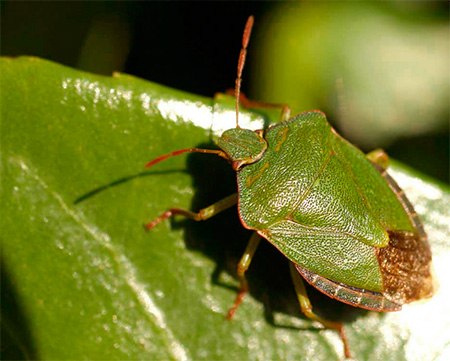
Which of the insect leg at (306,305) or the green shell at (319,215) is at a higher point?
the green shell at (319,215)

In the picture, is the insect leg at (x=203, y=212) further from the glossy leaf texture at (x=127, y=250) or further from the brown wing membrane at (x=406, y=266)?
the brown wing membrane at (x=406, y=266)

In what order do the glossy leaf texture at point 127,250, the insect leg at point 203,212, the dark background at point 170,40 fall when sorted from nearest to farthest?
the glossy leaf texture at point 127,250
the insect leg at point 203,212
the dark background at point 170,40

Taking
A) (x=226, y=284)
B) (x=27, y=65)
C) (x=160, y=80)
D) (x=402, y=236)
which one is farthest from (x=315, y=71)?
(x=27, y=65)

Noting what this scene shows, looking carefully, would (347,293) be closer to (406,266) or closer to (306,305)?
(306,305)

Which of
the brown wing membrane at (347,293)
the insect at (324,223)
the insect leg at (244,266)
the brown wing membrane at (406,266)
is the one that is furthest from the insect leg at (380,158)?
the insect leg at (244,266)

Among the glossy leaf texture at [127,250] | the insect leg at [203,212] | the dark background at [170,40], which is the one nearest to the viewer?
the glossy leaf texture at [127,250]

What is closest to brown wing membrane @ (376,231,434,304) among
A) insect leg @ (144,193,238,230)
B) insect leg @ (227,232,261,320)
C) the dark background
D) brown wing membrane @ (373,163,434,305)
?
brown wing membrane @ (373,163,434,305)

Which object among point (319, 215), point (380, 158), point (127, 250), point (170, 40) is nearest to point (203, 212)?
point (127, 250)
